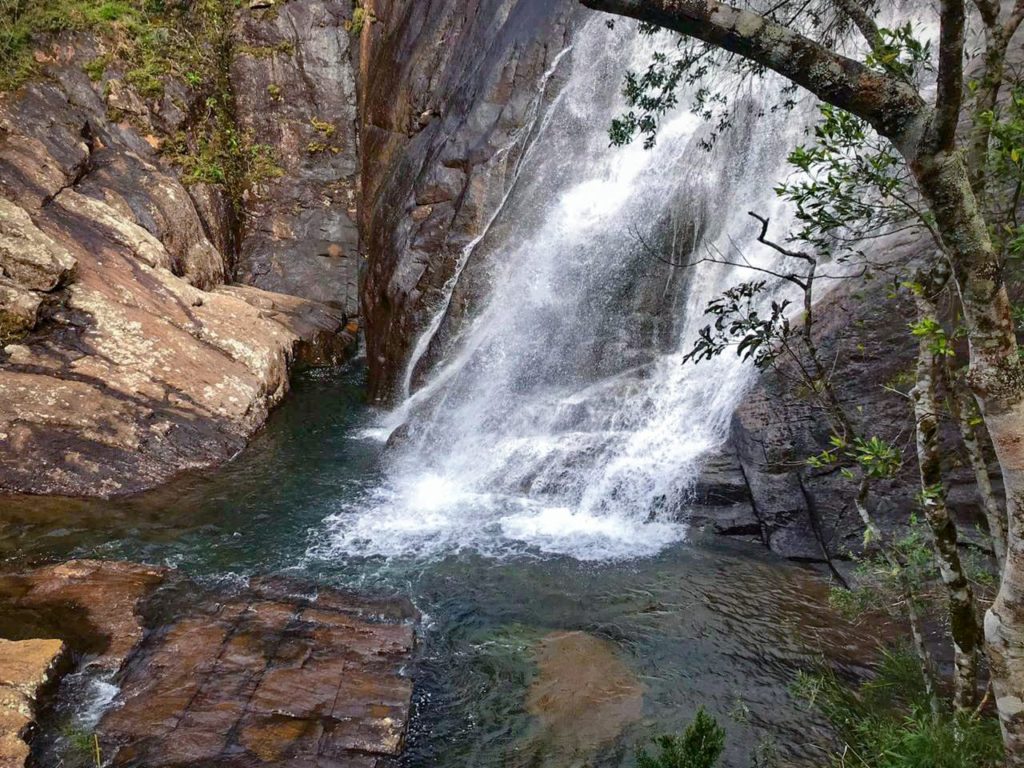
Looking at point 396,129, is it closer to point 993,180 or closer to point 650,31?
point 650,31

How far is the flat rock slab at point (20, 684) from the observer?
466 cm

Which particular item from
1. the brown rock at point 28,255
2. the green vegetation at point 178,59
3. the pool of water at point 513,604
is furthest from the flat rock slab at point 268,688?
the green vegetation at point 178,59

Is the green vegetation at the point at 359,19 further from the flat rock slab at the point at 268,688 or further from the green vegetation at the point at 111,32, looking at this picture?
the flat rock slab at the point at 268,688

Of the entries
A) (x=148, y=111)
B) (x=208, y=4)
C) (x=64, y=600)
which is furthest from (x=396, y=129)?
(x=64, y=600)

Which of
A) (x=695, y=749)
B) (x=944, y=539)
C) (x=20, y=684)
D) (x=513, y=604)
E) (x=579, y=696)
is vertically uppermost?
(x=944, y=539)

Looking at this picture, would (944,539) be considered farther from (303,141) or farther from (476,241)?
(303,141)

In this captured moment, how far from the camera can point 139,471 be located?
9812 millimetres

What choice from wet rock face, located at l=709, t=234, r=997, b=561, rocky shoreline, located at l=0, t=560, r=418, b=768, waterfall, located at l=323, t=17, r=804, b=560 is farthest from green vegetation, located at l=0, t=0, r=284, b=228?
wet rock face, located at l=709, t=234, r=997, b=561

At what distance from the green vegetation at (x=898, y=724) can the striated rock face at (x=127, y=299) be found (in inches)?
366

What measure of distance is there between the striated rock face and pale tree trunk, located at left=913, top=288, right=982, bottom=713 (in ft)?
32.4

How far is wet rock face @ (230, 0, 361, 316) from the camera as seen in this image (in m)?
17.2

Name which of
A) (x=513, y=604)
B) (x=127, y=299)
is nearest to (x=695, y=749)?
(x=513, y=604)

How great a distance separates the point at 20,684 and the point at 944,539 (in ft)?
22.3

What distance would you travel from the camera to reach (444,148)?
13.9 metres
